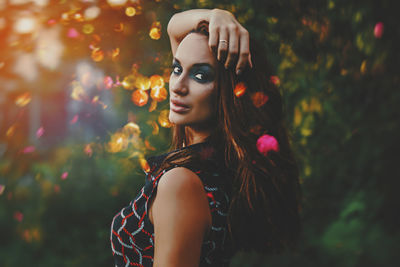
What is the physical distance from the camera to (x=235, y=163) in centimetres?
147

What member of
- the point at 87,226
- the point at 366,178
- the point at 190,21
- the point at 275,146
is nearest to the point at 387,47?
the point at 366,178

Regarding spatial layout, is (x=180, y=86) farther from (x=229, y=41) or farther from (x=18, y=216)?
(x=18, y=216)

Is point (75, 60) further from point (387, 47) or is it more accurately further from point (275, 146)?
point (387, 47)

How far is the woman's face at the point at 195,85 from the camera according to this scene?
140 cm

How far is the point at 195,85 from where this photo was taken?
140 cm

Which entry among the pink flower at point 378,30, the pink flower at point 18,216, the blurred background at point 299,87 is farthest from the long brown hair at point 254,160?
the pink flower at point 18,216

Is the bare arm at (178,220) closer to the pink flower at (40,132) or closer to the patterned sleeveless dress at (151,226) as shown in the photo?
the patterned sleeveless dress at (151,226)

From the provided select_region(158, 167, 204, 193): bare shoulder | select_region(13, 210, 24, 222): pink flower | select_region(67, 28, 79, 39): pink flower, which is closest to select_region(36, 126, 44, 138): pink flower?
select_region(13, 210, 24, 222): pink flower

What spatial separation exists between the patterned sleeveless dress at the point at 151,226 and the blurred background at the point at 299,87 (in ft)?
2.90

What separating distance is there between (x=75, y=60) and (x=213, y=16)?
197 cm

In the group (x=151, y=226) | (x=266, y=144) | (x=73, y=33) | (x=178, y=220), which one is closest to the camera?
(x=178, y=220)

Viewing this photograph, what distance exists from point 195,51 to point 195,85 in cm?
14

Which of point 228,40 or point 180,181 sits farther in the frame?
point 228,40

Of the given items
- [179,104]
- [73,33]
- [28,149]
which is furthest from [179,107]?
[28,149]
